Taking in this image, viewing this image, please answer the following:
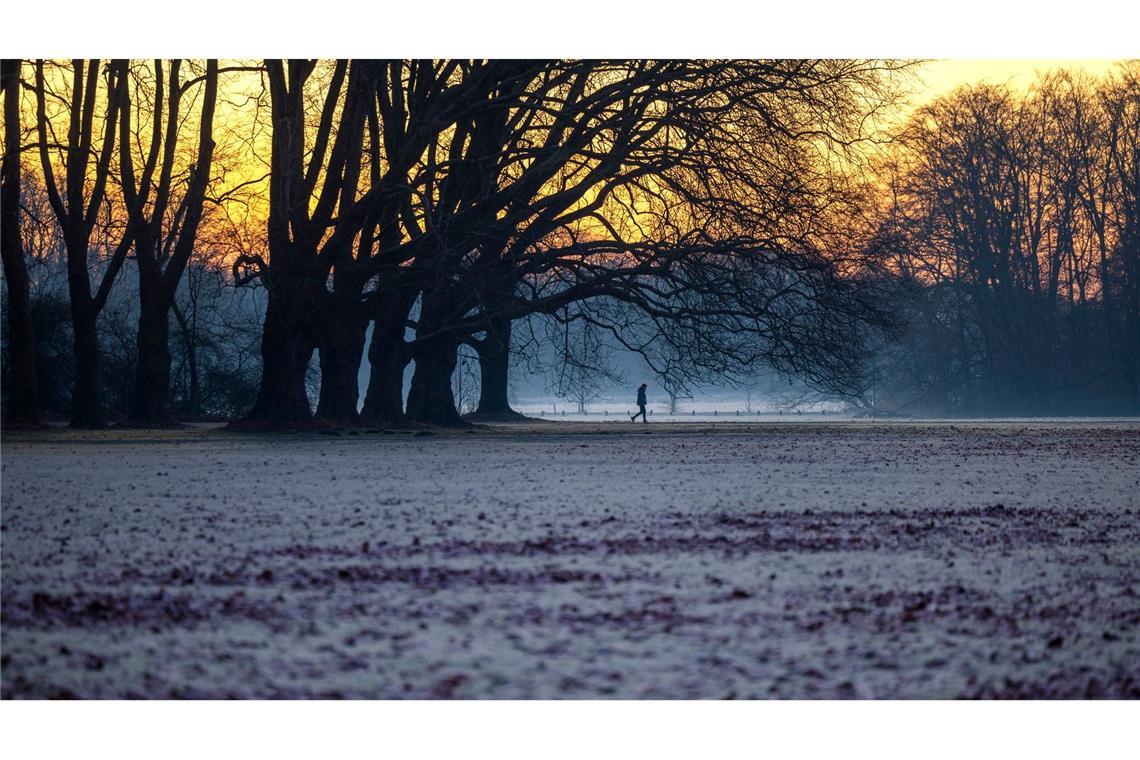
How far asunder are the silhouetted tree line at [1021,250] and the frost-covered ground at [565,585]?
39090mm

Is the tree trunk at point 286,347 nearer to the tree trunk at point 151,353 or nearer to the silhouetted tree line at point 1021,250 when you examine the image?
the tree trunk at point 151,353

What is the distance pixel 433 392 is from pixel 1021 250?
106ft

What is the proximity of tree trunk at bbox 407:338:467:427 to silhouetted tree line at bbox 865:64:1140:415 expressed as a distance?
929 inches

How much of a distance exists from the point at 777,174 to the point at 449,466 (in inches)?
503

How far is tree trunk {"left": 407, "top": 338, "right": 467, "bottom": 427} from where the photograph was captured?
3356cm

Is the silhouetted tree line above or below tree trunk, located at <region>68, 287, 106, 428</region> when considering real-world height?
above

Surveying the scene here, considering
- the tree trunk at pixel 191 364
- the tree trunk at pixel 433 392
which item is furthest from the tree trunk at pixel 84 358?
the tree trunk at pixel 191 364

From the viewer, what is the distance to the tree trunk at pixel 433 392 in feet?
110

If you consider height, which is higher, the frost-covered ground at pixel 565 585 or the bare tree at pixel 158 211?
the bare tree at pixel 158 211

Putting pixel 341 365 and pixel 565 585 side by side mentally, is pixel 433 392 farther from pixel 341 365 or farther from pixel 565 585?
pixel 565 585

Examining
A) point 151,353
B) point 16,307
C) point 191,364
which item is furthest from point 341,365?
point 191,364

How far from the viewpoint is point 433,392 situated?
33.8 meters

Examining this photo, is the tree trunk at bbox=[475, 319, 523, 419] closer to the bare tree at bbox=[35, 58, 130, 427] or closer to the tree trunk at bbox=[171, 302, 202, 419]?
the tree trunk at bbox=[171, 302, 202, 419]

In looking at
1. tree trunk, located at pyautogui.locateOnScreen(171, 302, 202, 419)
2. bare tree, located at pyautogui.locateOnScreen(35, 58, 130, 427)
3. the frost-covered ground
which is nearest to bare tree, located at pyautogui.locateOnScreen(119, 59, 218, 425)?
bare tree, located at pyautogui.locateOnScreen(35, 58, 130, 427)
